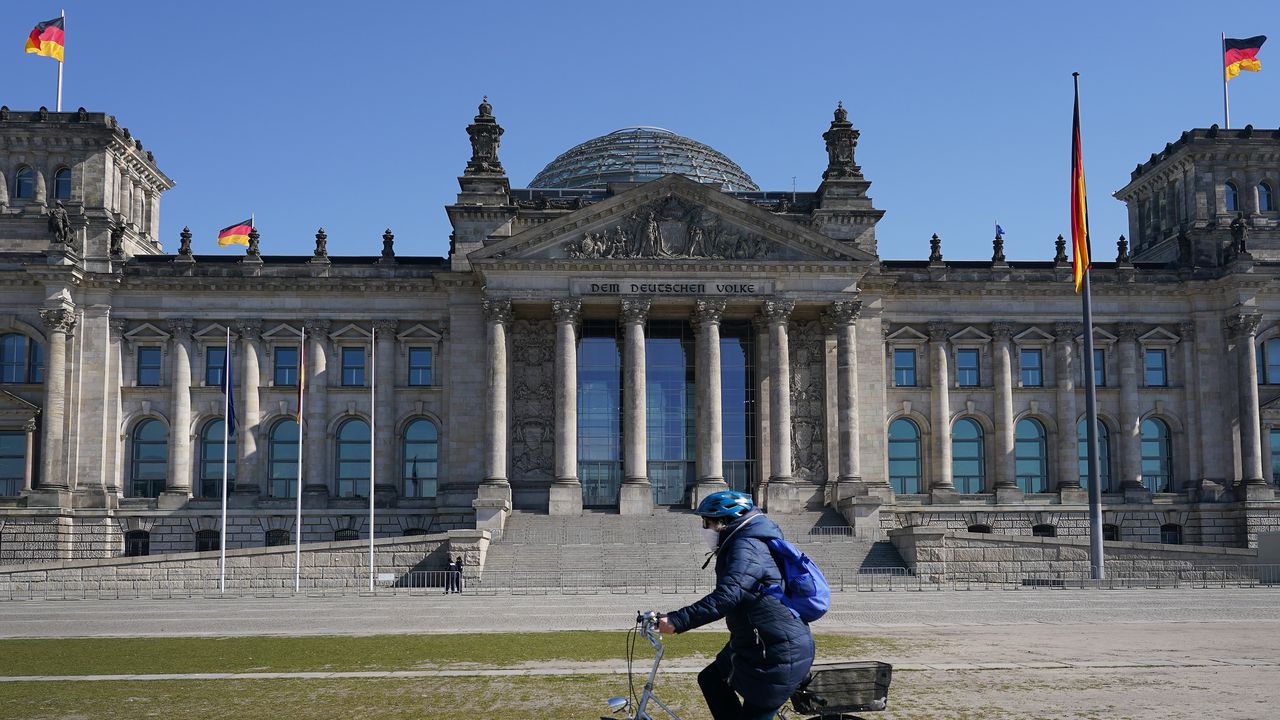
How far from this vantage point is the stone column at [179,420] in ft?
234

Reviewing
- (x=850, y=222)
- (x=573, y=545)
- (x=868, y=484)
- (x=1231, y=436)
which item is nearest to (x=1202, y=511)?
(x=1231, y=436)

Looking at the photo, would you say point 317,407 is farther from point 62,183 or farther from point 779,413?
point 779,413

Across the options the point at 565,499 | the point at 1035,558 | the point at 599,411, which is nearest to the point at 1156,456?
the point at 1035,558

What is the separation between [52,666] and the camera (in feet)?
80.0

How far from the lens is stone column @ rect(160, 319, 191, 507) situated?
7131cm

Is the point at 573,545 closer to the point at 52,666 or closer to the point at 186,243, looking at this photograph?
the point at 186,243

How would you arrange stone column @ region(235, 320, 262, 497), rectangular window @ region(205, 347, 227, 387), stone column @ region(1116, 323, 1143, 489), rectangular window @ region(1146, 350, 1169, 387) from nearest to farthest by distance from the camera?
stone column @ region(235, 320, 262, 497) < rectangular window @ region(205, 347, 227, 387) < stone column @ region(1116, 323, 1143, 489) < rectangular window @ region(1146, 350, 1169, 387)

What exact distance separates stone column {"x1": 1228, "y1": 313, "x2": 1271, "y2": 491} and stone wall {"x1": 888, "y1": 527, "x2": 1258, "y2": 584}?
17.3m

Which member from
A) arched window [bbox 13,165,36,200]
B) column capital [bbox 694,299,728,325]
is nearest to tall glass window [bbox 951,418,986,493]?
column capital [bbox 694,299,728,325]

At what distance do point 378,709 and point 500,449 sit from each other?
49.1m

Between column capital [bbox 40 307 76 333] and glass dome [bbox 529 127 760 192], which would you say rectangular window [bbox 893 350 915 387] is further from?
column capital [bbox 40 307 76 333]

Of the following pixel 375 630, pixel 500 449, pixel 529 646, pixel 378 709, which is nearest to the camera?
pixel 378 709

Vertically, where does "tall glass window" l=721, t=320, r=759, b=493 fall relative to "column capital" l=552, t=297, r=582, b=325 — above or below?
below

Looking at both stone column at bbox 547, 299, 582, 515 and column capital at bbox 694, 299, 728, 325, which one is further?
column capital at bbox 694, 299, 728, 325
